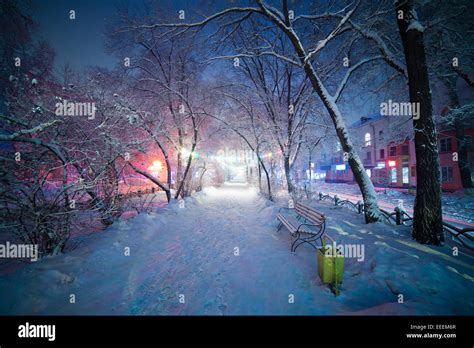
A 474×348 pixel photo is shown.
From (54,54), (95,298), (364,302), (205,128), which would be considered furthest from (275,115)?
(54,54)

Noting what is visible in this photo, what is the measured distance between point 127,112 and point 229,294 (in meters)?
8.03

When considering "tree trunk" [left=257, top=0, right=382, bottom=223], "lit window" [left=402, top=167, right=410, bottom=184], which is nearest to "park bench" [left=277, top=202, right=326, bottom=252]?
"tree trunk" [left=257, top=0, right=382, bottom=223]

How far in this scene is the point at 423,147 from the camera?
15.5ft

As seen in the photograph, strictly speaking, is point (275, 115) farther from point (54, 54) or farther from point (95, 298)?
point (54, 54)

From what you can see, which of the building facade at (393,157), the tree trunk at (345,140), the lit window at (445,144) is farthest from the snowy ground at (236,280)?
the lit window at (445,144)

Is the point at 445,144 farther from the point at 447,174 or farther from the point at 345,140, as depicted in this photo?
the point at 345,140

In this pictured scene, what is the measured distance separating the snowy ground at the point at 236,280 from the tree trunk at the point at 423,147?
0.53 m

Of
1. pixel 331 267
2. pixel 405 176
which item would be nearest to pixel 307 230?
pixel 331 267

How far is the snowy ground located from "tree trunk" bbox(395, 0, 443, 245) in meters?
0.53

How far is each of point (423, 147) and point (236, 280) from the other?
229 inches

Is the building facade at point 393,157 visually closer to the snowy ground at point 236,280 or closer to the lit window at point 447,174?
the lit window at point 447,174

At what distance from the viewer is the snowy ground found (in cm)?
304

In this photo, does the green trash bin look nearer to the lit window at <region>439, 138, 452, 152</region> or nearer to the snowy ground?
the snowy ground
